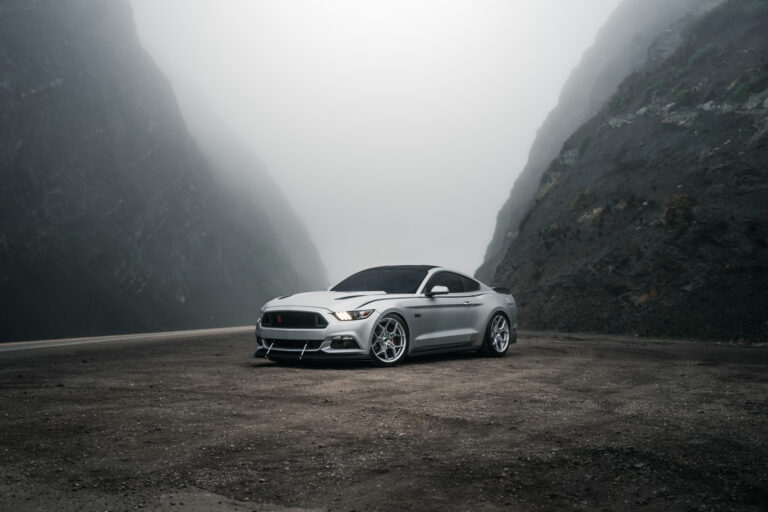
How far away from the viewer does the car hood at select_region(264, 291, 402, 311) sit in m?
9.68

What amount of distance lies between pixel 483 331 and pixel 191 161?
81397 millimetres

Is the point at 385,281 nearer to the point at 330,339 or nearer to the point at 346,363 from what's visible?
the point at 346,363

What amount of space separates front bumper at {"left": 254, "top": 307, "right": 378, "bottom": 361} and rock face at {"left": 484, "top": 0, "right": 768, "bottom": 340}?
13.7 metres

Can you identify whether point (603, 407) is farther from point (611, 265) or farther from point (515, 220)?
point (515, 220)

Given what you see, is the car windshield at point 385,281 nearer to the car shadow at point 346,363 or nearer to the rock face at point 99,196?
the car shadow at point 346,363

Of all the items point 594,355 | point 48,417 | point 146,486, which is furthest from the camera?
point 594,355

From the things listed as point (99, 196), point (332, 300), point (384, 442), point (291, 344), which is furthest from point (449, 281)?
point (99, 196)

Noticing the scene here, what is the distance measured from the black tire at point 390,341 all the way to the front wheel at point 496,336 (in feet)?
6.28

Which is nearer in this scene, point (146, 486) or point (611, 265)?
point (146, 486)

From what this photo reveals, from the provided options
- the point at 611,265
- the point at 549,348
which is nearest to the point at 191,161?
the point at 611,265

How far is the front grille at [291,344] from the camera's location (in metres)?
9.50

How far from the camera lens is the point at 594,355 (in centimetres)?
1273

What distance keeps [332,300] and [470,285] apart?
285cm

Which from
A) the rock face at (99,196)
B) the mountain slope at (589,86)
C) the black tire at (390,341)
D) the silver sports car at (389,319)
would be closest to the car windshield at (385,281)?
the silver sports car at (389,319)
